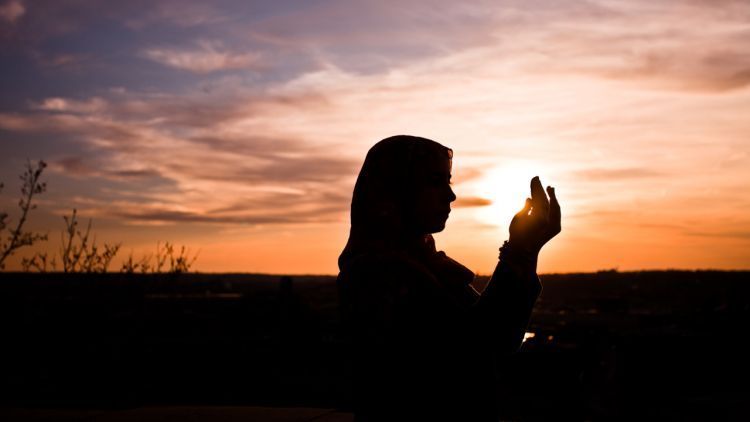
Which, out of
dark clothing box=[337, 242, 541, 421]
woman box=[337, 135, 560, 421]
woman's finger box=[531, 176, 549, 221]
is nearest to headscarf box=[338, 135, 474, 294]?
woman box=[337, 135, 560, 421]

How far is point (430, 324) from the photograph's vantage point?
2680mm

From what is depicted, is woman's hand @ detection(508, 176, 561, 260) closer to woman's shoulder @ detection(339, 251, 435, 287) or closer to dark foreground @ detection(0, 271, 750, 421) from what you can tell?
woman's shoulder @ detection(339, 251, 435, 287)

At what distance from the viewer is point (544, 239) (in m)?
2.72

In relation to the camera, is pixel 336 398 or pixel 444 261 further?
pixel 336 398

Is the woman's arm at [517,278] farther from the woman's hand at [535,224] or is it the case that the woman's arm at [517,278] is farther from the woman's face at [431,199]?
the woman's face at [431,199]

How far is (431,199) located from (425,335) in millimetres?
551

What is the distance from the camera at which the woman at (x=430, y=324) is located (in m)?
2.64

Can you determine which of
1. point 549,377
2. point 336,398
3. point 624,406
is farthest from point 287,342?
point 549,377

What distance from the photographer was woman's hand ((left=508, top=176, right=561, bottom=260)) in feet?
8.91

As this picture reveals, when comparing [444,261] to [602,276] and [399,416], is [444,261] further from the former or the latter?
[602,276]

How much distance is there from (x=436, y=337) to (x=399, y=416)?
308 mm

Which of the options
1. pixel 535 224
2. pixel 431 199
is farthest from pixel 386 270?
pixel 535 224

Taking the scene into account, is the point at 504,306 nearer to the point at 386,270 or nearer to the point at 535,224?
the point at 535,224

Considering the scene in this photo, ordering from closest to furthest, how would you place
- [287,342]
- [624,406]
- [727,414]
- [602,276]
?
[727,414], [624,406], [287,342], [602,276]
